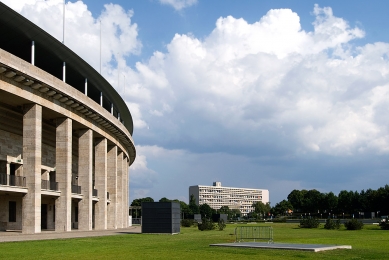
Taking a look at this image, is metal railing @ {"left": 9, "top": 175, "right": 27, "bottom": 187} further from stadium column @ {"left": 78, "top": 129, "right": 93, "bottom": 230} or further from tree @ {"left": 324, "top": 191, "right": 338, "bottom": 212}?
tree @ {"left": 324, "top": 191, "right": 338, "bottom": 212}

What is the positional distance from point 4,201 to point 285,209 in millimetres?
153987

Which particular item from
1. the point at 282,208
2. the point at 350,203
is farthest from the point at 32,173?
the point at 282,208

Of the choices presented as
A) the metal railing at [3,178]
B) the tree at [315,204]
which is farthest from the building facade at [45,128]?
Result: the tree at [315,204]

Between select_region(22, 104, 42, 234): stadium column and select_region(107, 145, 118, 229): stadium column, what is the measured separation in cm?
2423

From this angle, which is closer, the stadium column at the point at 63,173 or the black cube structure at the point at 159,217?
the black cube structure at the point at 159,217

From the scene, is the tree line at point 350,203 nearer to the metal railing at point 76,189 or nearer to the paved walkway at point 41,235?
the metal railing at point 76,189

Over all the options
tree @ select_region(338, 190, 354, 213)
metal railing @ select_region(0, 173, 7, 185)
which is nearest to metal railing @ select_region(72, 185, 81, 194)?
metal railing @ select_region(0, 173, 7, 185)

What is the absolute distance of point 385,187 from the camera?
449 feet

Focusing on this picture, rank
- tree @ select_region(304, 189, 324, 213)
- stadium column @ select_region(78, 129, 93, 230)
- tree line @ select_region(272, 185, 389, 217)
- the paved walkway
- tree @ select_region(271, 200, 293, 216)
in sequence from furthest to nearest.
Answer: tree @ select_region(271, 200, 293, 216), tree @ select_region(304, 189, 324, 213), tree line @ select_region(272, 185, 389, 217), stadium column @ select_region(78, 129, 93, 230), the paved walkway

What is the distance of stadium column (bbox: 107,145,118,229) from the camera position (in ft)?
206

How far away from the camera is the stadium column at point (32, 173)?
125 ft

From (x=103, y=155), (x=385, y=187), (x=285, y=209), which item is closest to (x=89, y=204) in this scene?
(x=103, y=155)

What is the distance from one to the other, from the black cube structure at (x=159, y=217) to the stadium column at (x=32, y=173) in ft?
31.5

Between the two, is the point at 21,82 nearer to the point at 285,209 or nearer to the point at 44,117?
the point at 44,117
